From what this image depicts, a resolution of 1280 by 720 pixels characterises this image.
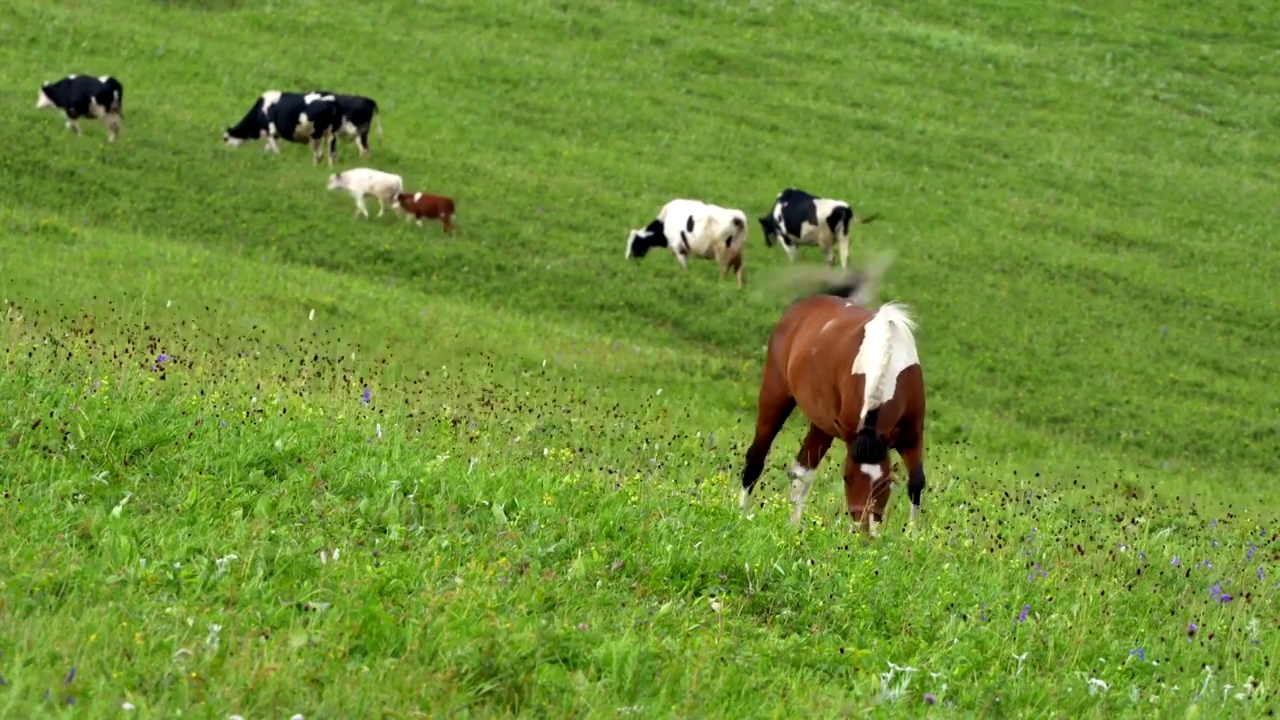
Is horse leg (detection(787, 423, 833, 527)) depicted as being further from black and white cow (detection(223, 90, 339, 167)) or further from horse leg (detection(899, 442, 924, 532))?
black and white cow (detection(223, 90, 339, 167))

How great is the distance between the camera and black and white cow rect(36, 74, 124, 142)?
2952cm

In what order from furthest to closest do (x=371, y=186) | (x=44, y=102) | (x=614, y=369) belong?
(x=44, y=102) → (x=371, y=186) → (x=614, y=369)

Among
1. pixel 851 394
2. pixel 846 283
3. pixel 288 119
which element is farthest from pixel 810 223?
pixel 851 394

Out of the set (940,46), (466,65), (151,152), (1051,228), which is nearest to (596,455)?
(151,152)

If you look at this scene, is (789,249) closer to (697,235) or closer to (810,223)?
(810,223)

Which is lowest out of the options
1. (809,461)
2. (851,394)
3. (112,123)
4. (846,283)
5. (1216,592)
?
(112,123)

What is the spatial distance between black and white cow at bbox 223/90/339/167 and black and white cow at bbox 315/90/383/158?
206mm

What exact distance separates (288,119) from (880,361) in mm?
24552

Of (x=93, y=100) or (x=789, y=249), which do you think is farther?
(x=789, y=249)

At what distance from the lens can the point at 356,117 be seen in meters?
31.9

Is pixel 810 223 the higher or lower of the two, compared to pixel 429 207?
higher

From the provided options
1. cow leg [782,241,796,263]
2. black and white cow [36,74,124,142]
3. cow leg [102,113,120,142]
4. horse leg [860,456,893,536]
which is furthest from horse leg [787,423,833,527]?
cow leg [102,113,120,142]

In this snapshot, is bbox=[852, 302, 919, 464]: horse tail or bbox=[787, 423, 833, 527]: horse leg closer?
bbox=[852, 302, 919, 464]: horse tail

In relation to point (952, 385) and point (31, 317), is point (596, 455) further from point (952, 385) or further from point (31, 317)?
point (952, 385)
